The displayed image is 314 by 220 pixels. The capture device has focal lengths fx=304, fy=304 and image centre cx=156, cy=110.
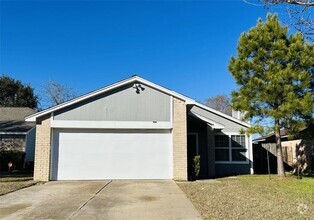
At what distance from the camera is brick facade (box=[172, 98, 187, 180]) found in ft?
45.6

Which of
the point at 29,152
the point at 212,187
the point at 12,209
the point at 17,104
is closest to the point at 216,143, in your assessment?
the point at 212,187

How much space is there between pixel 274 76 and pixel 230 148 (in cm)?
589

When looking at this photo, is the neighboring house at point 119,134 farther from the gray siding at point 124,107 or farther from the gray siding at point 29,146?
the gray siding at point 29,146

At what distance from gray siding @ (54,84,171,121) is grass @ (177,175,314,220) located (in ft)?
13.3

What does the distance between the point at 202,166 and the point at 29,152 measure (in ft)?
47.4

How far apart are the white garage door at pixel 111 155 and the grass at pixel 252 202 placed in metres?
2.87

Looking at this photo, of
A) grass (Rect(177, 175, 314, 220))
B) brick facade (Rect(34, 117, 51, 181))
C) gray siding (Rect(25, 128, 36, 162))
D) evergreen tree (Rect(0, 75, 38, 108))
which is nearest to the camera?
grass (Rect(177, 175, 314, 220))

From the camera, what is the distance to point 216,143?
18.5m

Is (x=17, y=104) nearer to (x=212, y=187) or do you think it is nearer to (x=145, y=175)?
(x=145, y=175)

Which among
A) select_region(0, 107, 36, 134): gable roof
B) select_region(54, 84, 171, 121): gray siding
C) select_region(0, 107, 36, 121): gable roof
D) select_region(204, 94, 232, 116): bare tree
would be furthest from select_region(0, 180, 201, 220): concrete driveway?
select_region(204, 94, 232, 116): bare tree

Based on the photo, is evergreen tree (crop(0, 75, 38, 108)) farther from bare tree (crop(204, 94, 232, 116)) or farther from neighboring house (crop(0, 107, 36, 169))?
bare tree (crop(204, 94, 232, 116))

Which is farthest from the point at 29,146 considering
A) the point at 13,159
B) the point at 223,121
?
the point at 223,121

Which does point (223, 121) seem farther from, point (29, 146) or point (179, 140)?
point (29, 146)

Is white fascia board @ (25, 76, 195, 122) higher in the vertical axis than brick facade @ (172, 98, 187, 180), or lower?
higher
